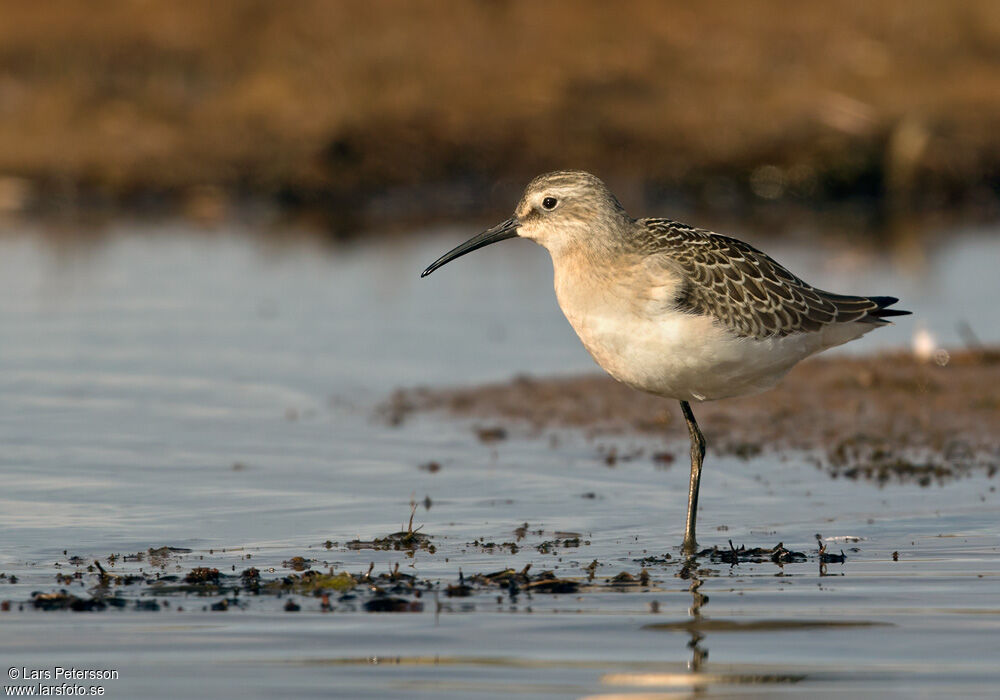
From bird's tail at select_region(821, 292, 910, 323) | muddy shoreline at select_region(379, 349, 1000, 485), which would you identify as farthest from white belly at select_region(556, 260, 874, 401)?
muddy shoreline at select_region(379, 349, 1000, 485)

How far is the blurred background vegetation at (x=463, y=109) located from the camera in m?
25.8

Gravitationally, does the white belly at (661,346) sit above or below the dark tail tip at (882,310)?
below

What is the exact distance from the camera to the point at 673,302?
8.73 metres

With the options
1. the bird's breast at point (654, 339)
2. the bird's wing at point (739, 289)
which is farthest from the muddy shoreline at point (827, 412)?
the bird's breast at point (654, 339)

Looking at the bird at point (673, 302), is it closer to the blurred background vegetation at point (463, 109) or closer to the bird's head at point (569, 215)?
the bird's head at point (569, 215)

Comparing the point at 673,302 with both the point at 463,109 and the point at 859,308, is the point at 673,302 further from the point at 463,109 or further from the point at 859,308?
the point at 463,109

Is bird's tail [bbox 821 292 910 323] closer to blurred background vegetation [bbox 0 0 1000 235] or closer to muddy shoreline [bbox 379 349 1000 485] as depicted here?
muddy shoreline [bbox 379 349 1000 485]

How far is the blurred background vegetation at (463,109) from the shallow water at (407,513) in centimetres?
708

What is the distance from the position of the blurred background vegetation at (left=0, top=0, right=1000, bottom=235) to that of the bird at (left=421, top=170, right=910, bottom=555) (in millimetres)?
15274

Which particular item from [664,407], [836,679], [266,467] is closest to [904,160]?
[664,407]

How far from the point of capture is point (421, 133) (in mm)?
26781

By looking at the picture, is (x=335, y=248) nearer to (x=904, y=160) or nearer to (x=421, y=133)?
(x=421, y=133)

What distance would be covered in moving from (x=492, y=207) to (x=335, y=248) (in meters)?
4.19

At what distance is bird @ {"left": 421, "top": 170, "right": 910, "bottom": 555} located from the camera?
8695 mm
